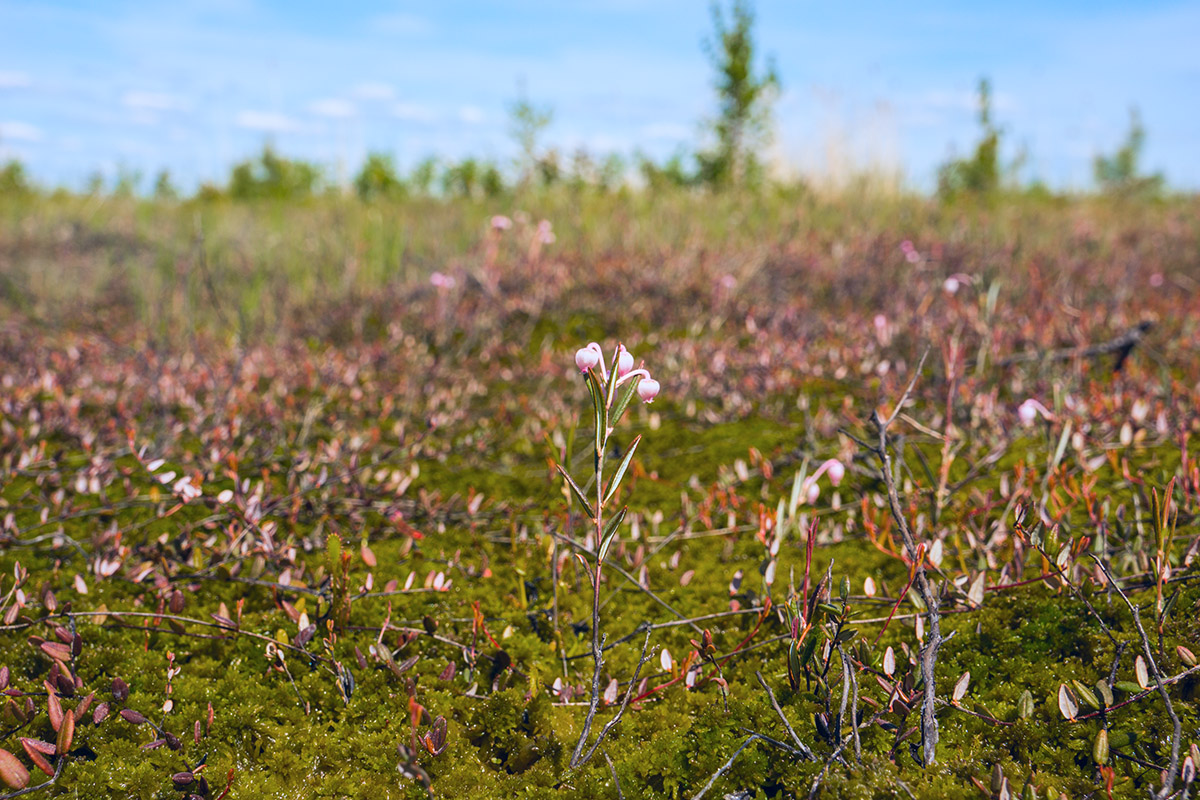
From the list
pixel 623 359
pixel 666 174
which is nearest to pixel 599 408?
pixel 623 359

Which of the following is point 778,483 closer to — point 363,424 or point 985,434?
point 985,434

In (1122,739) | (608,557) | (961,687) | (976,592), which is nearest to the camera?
(1122,739)

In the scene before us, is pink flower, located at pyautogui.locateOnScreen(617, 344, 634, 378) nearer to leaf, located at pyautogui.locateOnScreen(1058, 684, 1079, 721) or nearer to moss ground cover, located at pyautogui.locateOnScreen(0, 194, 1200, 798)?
moss ground cover, located at pyautogui.locateOnScreen(0, 194, 1200, 798)

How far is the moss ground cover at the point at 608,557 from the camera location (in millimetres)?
1800

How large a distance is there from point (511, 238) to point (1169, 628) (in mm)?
6512

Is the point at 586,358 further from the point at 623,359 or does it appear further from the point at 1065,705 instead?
the point at 1065,705

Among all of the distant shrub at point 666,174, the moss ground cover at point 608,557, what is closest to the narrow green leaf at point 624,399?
the moss ground cover at point 608,557

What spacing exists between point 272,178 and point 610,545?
692 inches

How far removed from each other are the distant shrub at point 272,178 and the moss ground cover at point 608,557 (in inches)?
467

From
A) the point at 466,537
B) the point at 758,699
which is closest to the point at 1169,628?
the point at 758,699

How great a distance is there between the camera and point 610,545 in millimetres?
2291

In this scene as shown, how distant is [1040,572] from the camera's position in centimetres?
230

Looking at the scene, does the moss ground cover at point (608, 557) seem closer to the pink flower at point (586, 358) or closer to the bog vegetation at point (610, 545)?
the bog vegetation at point (610, 545)

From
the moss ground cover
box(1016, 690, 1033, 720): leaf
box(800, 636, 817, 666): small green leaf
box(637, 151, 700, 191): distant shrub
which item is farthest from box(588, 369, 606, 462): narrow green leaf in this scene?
box(637, 151, 700, 191): distant shrub
